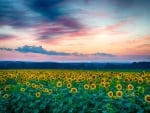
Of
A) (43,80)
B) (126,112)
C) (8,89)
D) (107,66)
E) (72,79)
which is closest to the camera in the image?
(126,112)

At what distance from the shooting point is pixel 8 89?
466 cm

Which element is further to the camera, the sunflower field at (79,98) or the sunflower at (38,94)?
the sunflower at (38,94)

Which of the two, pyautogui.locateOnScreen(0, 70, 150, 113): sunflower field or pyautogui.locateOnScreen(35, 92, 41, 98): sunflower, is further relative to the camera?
pyautogui.locateOnScreen(35, 92, 41, 98): sunflower

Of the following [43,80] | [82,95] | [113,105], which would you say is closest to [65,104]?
[82,95]

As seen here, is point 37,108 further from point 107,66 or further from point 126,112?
point 107,66

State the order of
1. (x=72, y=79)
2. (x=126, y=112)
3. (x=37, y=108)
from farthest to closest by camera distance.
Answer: (x=72, y=79) < (x=37, y=108) < (x=126, y=112)

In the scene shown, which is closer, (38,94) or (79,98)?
(79,98)

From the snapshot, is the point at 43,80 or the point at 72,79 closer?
the point at 72,79

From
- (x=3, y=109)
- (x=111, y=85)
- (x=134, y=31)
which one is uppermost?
(x=134, y=31)

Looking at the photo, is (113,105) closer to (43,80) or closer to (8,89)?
(8,89)

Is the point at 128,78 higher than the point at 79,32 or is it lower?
lower

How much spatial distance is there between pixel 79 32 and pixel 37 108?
332 centimetres

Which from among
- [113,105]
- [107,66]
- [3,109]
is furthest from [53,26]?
[113,105]

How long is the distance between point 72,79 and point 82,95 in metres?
1.23
